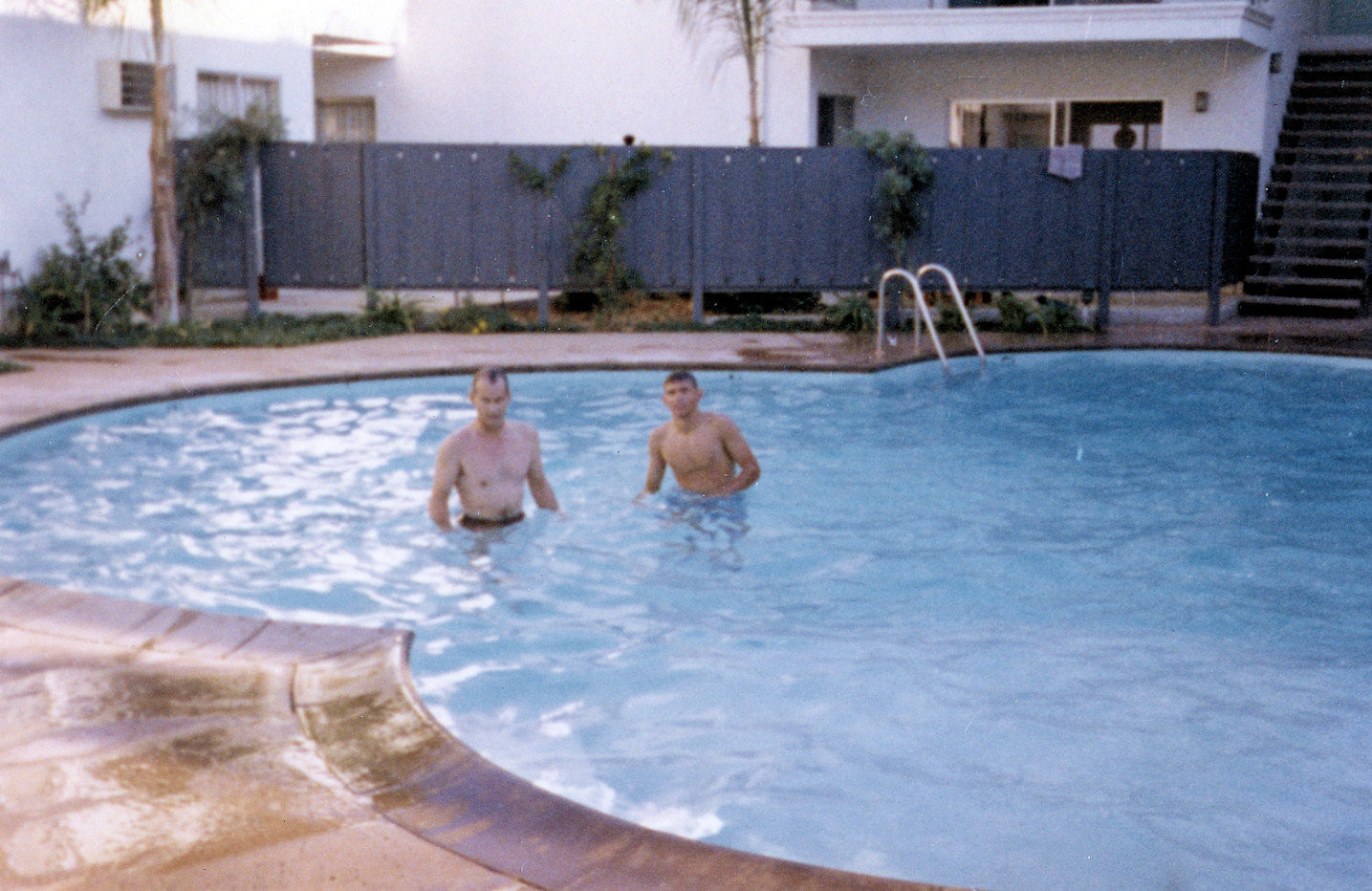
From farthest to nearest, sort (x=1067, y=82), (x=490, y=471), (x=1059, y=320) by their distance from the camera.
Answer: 1. (x=1067, y=82)
2. (x=1059, y=320)
3. (x=490, y=471)

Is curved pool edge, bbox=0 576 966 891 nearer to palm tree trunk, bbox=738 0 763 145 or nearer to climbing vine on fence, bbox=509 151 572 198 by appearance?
climbing vine on fence, bbox=509 151 572 198

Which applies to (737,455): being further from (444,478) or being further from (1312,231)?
(1312,231)

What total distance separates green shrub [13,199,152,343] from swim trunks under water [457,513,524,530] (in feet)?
24.7

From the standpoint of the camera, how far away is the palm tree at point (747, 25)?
17.6 m

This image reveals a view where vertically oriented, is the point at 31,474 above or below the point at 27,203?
below

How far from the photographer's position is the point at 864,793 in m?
5.11

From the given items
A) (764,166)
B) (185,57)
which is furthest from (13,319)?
(764,166)

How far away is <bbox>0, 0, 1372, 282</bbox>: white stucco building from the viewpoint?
1736 centimetres

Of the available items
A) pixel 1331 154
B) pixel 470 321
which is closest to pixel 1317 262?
pixel 1331 154

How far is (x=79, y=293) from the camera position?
1400cm

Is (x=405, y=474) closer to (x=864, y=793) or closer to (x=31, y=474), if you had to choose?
(x=31, y=474)

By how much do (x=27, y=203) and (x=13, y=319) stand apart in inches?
44.6

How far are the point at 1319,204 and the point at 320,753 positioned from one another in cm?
1769

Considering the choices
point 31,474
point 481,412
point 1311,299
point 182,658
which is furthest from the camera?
point 1311,299
